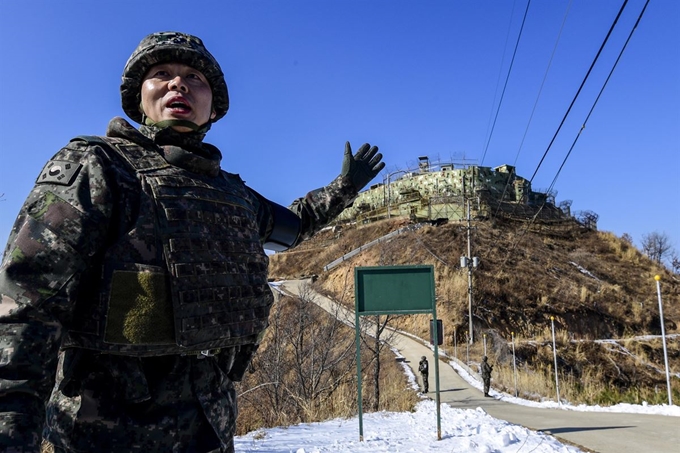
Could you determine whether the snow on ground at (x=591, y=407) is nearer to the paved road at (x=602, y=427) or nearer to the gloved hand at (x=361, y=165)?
the paved road at (x=602, y=427)

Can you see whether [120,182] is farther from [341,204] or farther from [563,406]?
[563,406]

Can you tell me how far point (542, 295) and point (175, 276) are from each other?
34655 mm

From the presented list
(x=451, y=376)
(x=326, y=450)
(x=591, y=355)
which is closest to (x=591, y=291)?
(x=591, y=355)

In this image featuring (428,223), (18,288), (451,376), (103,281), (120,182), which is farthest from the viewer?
(428,223)

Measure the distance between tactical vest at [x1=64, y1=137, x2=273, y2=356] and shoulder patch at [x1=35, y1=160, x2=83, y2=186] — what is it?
19 centimetres

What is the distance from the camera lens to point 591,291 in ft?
117

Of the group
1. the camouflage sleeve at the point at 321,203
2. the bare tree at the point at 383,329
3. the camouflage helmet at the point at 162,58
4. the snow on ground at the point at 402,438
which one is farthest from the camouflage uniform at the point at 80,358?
the bare tree at the point at 383,329

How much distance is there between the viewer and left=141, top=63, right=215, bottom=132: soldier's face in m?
2.06

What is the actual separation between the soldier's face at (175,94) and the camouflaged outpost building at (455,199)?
42.6 m

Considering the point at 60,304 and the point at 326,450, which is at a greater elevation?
the point at 60,304

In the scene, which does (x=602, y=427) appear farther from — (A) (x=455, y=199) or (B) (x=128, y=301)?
(A) (x=455, y=199)

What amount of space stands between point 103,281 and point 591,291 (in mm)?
39351

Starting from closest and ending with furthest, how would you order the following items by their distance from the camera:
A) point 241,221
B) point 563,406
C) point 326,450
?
point 241,221 → point 326,450 → point 563,406

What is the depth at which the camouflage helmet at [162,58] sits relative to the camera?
209 cm
